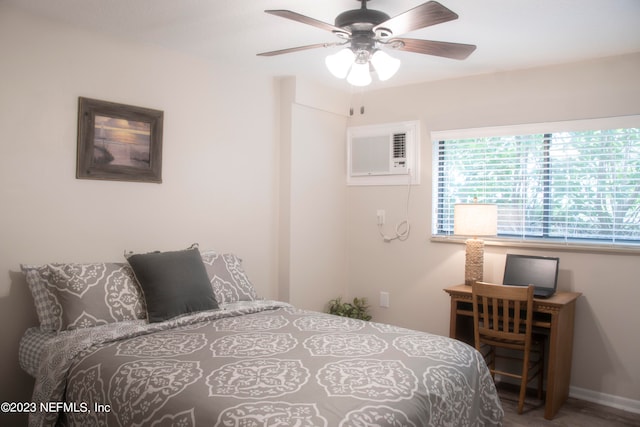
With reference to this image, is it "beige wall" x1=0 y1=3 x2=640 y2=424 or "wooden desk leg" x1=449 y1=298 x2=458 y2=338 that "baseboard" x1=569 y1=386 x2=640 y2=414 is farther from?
"wooden desk leg" x1=449 y1=298 x2=458 y2=338

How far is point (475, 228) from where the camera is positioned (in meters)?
→ 3.47

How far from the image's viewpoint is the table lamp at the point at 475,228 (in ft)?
11.4

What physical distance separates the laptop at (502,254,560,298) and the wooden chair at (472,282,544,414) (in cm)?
23

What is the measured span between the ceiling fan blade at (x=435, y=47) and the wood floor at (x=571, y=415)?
7.29 ft

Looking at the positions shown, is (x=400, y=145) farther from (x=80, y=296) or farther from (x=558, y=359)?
(x=80, y=296)

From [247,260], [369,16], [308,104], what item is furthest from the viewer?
[308,104]

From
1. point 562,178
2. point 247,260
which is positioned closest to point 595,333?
point 562,178

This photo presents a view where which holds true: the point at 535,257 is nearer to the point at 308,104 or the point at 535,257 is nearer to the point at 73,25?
the point at 308,104

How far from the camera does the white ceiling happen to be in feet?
8.18

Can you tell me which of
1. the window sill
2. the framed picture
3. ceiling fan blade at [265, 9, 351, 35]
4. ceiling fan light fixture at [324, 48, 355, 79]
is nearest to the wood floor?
the window sill

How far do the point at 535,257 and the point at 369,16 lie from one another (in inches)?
84.3

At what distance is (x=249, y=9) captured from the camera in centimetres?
256

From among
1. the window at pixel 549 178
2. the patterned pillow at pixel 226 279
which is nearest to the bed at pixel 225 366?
the patterned pillow at pixel 226 279

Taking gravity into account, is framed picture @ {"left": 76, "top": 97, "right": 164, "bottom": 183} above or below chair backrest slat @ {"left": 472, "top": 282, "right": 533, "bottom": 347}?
above
